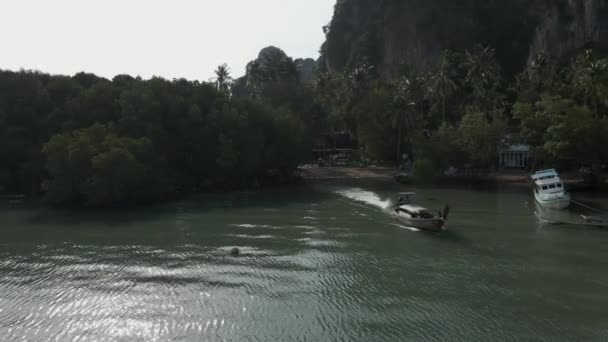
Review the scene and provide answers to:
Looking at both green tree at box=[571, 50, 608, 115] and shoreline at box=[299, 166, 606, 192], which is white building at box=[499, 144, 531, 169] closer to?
shoreline at box=[299, 166, 606, 192]

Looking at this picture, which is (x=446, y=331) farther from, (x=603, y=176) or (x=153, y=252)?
(x=603, y=176)

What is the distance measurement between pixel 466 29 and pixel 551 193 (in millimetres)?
88538

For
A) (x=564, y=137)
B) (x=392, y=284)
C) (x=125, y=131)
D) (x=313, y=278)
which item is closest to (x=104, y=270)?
(x=313, y=278)

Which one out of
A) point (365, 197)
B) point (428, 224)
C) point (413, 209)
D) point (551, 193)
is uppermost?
point (551, 193)

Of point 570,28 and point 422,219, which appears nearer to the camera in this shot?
point 422,219

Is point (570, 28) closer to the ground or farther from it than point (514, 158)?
farther from it

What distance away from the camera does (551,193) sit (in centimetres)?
4809

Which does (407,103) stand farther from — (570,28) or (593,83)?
(570,28)

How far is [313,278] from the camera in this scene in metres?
27.7

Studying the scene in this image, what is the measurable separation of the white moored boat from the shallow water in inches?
155

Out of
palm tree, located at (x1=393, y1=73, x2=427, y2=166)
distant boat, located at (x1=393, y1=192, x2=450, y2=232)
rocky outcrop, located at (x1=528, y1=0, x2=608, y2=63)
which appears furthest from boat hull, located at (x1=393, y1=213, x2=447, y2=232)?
rocky outcrop, located at (x1=528, y1=0, x2=608, y2=63)

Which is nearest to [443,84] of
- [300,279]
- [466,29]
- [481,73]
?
[481,73]

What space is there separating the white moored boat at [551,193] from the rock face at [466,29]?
59.7 m

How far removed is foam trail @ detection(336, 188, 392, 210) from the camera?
5331 cm
